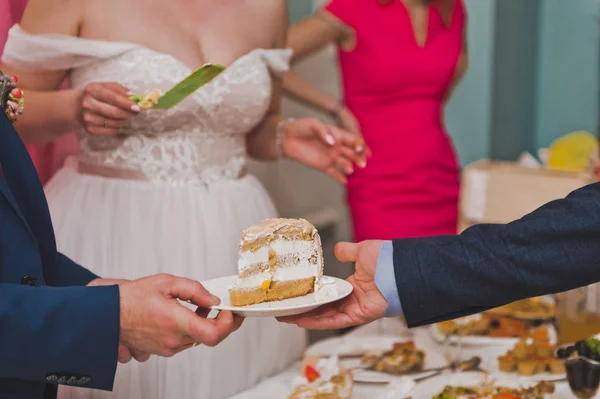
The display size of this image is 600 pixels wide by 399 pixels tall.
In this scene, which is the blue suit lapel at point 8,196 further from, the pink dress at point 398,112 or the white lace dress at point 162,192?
the pink dress at point 398,112

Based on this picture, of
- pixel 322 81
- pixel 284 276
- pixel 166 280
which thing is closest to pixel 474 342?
pixel 284 276

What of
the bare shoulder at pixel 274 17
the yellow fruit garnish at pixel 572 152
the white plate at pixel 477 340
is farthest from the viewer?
the yellow fruit garnish at pixel 572 152

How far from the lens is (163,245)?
1781 millimetres

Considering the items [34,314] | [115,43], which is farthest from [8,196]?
[115,43]

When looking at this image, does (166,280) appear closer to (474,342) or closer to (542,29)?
(474,342)

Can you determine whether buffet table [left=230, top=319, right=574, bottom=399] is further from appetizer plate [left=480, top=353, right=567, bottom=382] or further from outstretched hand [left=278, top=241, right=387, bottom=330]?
outstretched hand [left=278, top=241, right=387, bottom=330]

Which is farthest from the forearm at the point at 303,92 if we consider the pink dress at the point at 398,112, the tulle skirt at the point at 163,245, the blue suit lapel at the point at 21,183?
the blue suit lapel at the point at 21,183

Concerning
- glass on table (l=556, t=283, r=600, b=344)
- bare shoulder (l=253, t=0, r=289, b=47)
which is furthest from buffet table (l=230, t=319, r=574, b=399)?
bare shoulder (l=253, t=0, r=289, b=47)

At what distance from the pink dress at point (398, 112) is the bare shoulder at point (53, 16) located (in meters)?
1.26

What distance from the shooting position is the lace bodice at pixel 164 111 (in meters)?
1.69

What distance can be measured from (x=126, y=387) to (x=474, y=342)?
2.72 ft

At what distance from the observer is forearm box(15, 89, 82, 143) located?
163 centimetres

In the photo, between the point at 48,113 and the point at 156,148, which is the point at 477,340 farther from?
the point at 48,113

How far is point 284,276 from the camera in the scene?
1.33m
